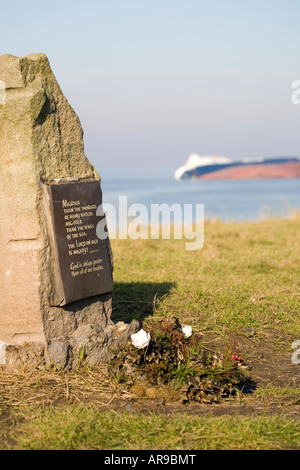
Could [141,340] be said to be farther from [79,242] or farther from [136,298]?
[136,298]

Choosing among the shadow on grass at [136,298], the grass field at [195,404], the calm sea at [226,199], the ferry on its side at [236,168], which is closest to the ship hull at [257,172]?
the ferry on its side at [236,168]

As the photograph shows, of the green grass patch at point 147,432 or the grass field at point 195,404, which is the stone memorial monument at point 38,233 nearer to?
the grass field at point 195,404

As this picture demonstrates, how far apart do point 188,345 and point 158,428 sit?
1213 millimetres

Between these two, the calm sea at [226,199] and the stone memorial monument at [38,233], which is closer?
the stone memorial monument at [38,233]

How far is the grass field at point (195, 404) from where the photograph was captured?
3225 millimetres

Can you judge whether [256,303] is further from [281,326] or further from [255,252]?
[255,252]

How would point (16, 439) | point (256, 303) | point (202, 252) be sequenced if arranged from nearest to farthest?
point (16, 439)
point (256, 303)
point (202, 252)

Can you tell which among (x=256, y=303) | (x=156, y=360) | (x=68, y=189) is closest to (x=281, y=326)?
(x=256, y=303)

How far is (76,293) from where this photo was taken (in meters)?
4.36

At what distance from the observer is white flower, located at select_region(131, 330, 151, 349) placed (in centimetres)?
421

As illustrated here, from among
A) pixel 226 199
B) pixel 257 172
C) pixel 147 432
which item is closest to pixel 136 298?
pixel 147 432

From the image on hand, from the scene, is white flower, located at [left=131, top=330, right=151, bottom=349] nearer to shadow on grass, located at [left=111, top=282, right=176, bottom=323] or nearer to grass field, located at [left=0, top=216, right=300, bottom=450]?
grass field, located at [left=0, top=216, right=300, bottom=450]

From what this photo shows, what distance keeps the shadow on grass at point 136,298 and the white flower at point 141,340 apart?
46.3 inches

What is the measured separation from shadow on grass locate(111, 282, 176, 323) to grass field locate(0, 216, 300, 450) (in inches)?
0.4
